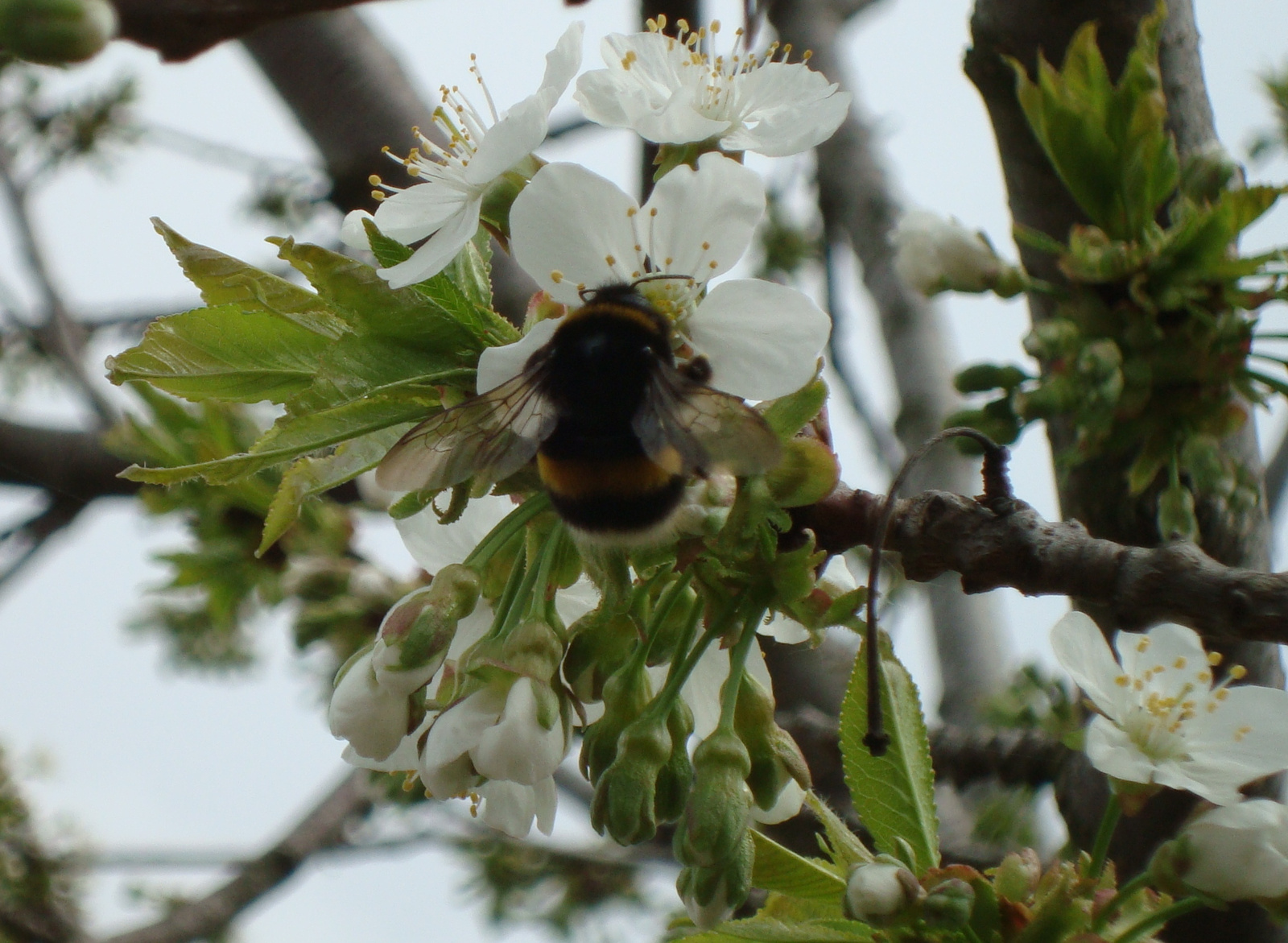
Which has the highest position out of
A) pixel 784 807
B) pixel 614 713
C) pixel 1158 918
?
pixel 614 713

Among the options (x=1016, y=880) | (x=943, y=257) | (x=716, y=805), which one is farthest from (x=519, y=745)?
(x=943, y=257)

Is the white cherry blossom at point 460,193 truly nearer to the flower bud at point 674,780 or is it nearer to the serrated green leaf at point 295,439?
the serrated green leaf at point 295,439

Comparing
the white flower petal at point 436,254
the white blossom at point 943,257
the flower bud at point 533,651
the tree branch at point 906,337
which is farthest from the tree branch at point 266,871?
the white flower petal at point 436,254

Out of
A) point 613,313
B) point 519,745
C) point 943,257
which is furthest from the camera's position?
point 943,257

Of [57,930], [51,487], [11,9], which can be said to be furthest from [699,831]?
[57,930]

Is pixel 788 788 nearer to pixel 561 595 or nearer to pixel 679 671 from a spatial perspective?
pixel 679 671

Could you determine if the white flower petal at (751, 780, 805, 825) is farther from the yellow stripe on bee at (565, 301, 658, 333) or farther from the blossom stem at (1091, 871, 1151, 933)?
the yellow stripe on bee at (565, 301, 658, 333)

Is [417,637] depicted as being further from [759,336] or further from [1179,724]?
[1179,724]
